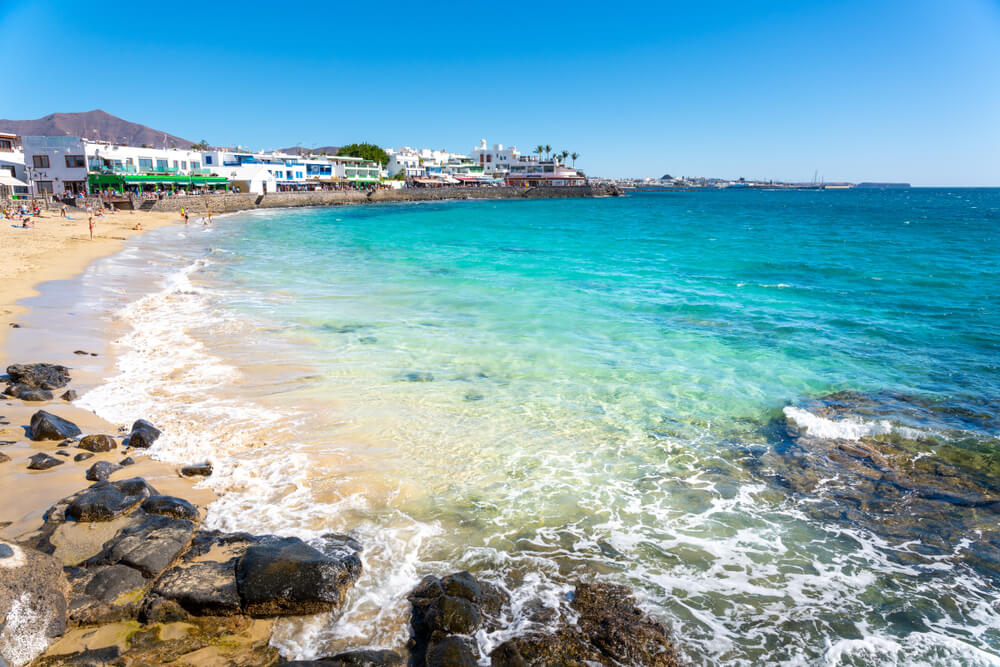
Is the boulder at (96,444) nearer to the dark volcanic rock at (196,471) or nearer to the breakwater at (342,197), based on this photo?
the dark volcanic rock at (196,471)

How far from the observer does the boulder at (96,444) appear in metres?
7.91

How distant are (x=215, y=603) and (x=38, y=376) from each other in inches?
315

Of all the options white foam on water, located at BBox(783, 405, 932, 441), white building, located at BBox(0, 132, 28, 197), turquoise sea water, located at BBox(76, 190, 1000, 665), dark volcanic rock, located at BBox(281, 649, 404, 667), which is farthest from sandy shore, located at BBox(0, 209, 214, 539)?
white building, located at BBox(0, 132, 28, 197)

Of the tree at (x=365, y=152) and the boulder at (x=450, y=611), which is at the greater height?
the tree at (x=365, y=152)

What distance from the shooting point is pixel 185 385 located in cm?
1077

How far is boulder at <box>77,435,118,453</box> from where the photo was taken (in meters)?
7.91

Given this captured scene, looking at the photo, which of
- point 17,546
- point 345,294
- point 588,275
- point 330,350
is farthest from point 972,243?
point 17,546

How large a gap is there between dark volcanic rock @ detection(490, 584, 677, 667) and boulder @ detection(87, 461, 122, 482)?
224 inches

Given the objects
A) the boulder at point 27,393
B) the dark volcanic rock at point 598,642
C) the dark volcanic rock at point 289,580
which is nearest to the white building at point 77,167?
the boulder at point 27,393

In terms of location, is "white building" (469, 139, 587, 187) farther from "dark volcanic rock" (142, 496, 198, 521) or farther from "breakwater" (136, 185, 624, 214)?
"dark volcanic rock" (142, 496, 198, 521)

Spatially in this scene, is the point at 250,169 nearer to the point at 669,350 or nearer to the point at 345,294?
the point at 345,294

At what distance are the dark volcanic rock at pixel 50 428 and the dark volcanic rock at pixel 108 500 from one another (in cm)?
191

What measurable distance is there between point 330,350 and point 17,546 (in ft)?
28.3

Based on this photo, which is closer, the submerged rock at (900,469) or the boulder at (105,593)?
the boulder at (105,593)
